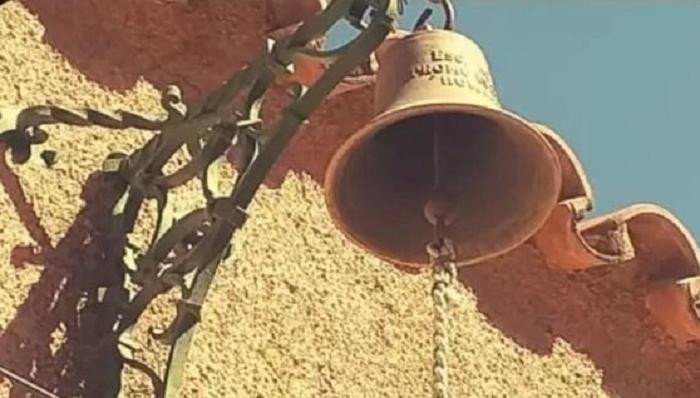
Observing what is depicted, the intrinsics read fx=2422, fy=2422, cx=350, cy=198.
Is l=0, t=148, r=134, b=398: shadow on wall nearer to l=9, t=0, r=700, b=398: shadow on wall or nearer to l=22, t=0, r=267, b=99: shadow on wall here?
l=9, t=0, r=700, b=398: shadow on wall

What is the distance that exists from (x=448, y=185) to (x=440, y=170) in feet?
0.10

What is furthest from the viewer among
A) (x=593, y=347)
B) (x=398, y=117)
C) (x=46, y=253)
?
(x=593, y=347)

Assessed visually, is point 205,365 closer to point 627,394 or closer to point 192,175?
point 192,175

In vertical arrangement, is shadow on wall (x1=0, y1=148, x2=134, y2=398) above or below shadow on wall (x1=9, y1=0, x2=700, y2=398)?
below

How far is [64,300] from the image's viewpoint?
3961mm

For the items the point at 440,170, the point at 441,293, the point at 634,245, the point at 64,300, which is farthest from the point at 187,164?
the point at 634,245

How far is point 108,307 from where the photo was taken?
156 inches

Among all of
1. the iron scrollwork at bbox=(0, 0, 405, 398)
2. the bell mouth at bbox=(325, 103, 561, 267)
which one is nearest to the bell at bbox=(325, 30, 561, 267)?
the bell mouth at bbox=(325, 103, 561, 267)

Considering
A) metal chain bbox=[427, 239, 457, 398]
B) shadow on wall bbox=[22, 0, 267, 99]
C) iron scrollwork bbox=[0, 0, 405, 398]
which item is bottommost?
metal chain bbox=[427, 239, 457, 398]

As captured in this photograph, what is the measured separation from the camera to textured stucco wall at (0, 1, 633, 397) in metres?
3.94

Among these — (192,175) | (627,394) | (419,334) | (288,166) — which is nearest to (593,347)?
(627,394)

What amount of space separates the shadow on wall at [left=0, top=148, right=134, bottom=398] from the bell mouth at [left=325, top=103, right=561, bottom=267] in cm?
42

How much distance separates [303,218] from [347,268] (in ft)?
0.41

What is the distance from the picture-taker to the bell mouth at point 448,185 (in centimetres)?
389
